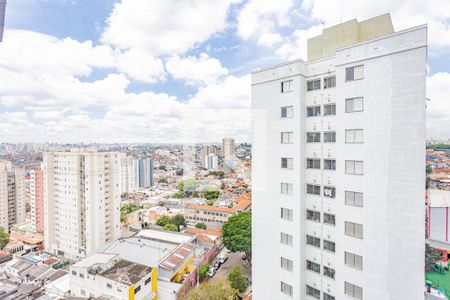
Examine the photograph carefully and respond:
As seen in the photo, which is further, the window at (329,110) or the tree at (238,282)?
the tree at (238,282)

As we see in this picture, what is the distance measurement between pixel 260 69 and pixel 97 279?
589cm

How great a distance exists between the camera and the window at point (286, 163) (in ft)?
10.0

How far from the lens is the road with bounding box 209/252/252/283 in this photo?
7.60 meters

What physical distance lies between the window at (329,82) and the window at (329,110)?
0.76 feet

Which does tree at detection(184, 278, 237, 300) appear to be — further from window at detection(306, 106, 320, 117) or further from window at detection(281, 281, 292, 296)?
window at detection(306, 106, 320, 117)

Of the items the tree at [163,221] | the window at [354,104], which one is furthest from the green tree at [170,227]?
the window at [354,104]

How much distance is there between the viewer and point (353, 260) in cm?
265

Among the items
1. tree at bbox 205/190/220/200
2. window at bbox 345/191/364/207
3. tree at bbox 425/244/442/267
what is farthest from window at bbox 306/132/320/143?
tree at bbox 205/190/220/200

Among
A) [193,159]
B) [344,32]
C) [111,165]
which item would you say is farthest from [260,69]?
[111,165]

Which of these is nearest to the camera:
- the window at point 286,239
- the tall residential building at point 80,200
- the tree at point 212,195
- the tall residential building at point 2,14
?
the tall residential building at point 2,14

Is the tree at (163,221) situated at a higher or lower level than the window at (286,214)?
lower

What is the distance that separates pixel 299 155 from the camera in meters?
2.98

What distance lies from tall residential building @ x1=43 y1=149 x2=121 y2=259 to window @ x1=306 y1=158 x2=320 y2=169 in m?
9.37

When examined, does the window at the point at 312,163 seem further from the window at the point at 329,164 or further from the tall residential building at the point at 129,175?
the tall residential building at the point at 129,175
